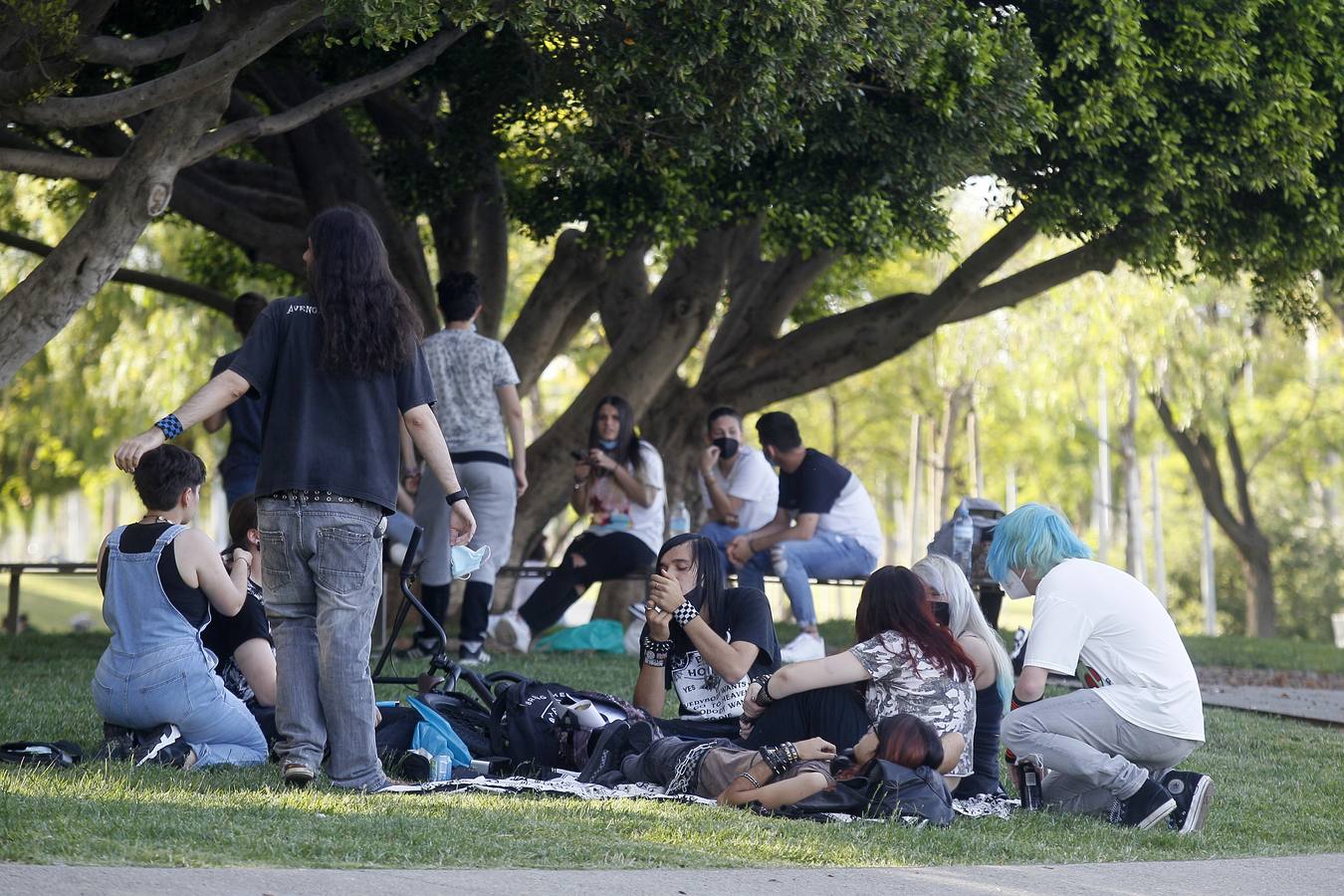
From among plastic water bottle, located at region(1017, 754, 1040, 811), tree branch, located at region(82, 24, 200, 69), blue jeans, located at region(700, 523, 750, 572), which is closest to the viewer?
plastic water bottle, located at region(1017, 754, 1040, 811)

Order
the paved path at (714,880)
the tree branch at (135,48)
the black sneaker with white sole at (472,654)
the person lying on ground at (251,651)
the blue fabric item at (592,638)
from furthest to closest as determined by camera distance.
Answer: the blue fabric item at (592,638) → the black sneaker with white sole at (472,654) → the tree branch at (135,48) → the person lying on ground at (251,651) → the paved path at (714,880)

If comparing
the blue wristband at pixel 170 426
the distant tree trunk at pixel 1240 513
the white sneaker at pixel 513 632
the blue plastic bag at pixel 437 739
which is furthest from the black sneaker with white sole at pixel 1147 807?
the distant tree trunk at pixel 1240 513

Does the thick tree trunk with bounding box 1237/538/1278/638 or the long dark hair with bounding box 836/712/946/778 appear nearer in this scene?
the long dark hair with bounding box 836/712/946/778

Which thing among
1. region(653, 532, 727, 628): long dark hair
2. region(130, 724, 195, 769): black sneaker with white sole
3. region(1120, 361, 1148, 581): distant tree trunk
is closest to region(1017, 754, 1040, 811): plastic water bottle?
region(653, 532, 727, 628): long dark hair

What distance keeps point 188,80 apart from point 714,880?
537 centimetres

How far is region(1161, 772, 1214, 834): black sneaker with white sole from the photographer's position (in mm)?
5801

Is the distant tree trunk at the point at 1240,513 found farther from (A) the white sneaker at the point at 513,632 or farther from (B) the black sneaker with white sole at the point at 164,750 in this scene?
(B) the black sneaker with white sole at the point at 164,750

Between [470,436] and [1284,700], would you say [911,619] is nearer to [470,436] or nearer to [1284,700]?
[470,436]

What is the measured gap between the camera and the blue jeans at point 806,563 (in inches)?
424

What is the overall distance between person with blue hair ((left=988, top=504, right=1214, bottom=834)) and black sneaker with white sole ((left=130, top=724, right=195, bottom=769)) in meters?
3.25

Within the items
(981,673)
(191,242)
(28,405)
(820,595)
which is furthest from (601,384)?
(820,595)

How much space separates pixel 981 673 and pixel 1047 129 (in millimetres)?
5443

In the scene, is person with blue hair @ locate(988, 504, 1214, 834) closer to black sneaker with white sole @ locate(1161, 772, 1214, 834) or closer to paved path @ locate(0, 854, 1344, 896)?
black sneaker with white sole @ locate(1161, 772, 1214, 834)

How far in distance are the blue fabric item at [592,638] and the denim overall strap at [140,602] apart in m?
5.52
